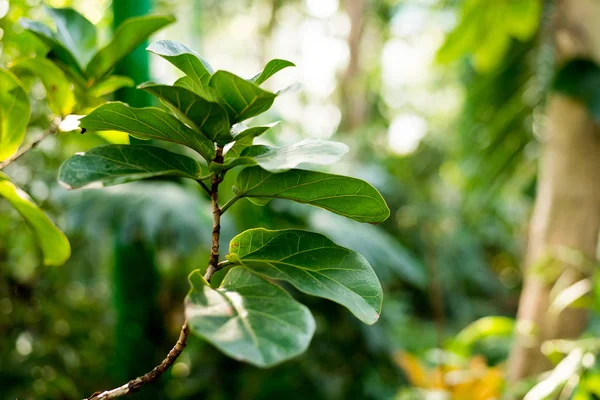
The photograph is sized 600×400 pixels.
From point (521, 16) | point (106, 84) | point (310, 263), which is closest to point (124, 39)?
point (106, 84)

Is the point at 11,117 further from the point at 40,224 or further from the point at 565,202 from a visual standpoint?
the point at 565,202

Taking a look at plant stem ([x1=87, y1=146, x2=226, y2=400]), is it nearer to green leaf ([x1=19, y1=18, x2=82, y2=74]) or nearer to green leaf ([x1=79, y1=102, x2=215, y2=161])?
green leaf ([x1=79, y1=102, x2=215, y2=161])

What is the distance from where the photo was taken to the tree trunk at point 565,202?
119 cm

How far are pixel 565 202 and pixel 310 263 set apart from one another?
1.10 meters

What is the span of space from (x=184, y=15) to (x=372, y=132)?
4.91 ft

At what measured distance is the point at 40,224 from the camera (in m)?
0.33

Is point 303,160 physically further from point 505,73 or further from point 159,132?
point 505,73

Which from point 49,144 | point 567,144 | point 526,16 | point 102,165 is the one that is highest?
point 526,16

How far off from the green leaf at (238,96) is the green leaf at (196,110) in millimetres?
10

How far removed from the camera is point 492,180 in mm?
1540

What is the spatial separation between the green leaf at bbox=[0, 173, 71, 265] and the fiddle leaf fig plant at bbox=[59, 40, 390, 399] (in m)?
0.07

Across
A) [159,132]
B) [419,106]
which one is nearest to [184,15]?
[159,132]

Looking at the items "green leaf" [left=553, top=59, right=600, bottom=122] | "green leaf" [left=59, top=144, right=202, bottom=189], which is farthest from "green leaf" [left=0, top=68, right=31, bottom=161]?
"green leaf" [left=553, top=59, right=600, bottom=122]

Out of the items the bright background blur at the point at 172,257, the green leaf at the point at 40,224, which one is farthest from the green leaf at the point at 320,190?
the bright background blur at the point at 172,257
